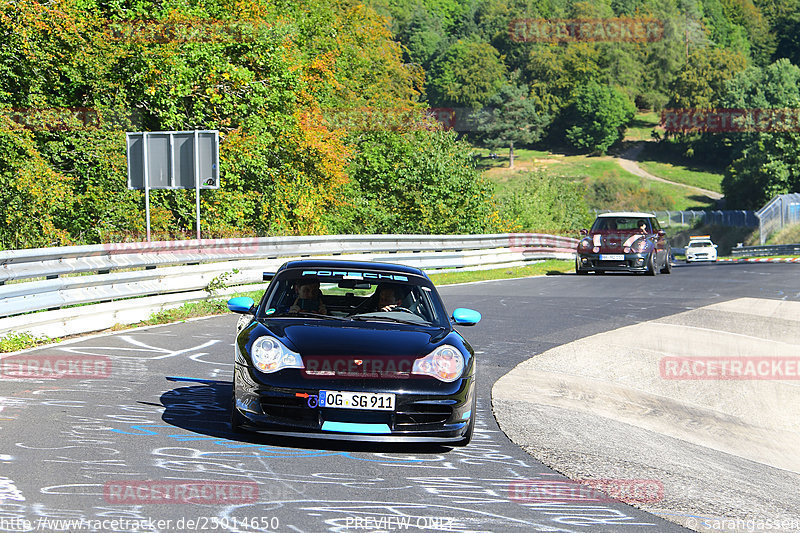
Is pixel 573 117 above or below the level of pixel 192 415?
above

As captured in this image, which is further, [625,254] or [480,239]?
[480,239]

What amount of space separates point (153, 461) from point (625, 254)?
2042 cm

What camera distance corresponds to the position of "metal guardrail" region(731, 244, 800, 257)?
5357cm

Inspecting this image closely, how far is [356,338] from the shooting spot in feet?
21.7

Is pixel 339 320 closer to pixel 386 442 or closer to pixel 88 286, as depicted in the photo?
pixel 386 442

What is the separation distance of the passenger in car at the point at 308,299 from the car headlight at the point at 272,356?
76cm

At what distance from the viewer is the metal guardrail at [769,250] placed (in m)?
53.6

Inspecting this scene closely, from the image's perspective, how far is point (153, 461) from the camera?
580 centimetres

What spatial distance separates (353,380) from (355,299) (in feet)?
5.48

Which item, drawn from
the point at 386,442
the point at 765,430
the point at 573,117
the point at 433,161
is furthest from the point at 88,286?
the point at 573,117

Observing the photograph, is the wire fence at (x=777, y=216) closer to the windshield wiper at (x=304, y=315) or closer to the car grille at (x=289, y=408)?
the windshield wiper at (x=304, y=315)
